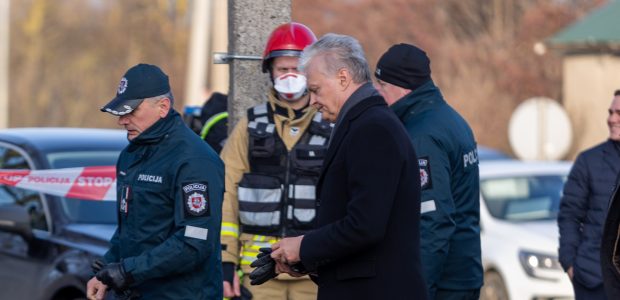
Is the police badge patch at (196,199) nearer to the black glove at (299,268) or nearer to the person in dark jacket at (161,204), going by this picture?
the person in dark jacket at (161,204)

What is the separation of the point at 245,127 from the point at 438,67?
34714 mm

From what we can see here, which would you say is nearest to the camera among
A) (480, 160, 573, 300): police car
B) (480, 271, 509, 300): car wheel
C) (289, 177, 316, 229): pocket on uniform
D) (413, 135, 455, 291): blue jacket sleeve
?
(413, 135, 455, 291): blue jacket sleeve

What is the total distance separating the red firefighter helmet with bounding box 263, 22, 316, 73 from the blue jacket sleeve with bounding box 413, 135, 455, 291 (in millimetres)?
833

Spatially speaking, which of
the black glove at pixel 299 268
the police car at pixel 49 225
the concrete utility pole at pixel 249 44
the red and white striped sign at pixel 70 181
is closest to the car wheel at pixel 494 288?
the police car at pixel 49 225

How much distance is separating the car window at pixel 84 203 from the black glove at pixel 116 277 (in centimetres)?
279

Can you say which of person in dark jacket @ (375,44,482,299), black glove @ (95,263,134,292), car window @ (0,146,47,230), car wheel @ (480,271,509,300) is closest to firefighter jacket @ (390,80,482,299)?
person in dark jacket @ (375,44,482,299)

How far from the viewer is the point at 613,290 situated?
461cm

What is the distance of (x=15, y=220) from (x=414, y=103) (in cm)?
291

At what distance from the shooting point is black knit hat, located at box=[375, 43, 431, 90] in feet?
19.1

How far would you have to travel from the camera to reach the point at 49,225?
7.83m

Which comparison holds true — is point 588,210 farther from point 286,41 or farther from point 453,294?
point 286,41

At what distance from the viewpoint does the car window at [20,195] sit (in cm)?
791

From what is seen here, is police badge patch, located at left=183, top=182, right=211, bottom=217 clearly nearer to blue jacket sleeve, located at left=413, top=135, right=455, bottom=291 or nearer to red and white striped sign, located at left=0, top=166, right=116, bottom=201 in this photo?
blue jacket sleeve, located at left=413, top=135, right=455, bottom=291

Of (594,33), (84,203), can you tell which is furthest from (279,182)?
(594,33)
